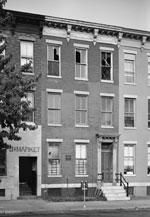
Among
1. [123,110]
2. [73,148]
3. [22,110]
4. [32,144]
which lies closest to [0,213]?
[22,110]

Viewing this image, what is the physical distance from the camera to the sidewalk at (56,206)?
21031mm

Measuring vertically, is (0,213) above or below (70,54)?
below

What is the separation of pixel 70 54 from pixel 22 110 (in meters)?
8.96

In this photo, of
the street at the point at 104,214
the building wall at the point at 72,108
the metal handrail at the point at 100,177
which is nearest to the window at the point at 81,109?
the building wall at the point at 72,108

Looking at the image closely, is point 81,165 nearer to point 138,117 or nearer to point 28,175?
point 28,175

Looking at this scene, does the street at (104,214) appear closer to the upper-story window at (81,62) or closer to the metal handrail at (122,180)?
the metal handrail at (122,180)

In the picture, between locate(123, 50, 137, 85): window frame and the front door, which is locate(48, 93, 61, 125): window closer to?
the front door

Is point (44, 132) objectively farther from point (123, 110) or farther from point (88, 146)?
point (123, 110)

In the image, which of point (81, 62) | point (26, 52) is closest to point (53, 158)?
point (81, 62)

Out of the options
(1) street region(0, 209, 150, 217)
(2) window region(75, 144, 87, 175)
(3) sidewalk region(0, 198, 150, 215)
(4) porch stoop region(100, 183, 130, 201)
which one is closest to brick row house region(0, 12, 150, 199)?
(2) window region(75, 144, 87, 175)

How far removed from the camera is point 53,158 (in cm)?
2655

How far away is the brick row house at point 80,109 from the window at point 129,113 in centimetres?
7

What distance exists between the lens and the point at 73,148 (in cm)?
2705

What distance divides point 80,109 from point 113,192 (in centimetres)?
544
